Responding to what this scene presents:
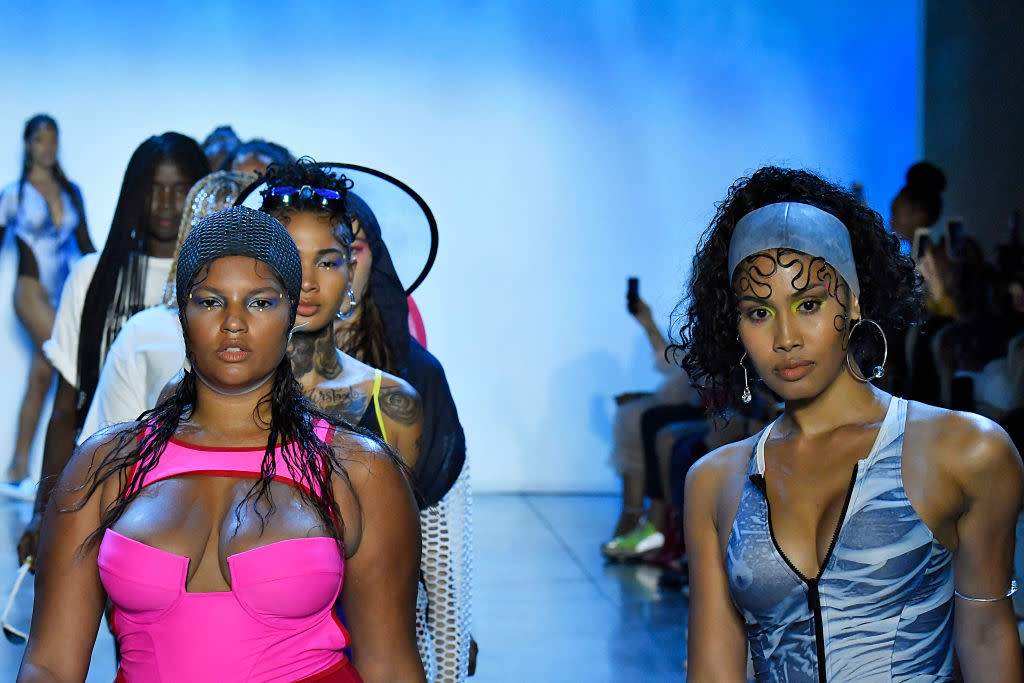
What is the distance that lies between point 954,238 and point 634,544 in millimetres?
2130

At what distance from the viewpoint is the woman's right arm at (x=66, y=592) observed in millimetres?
1669

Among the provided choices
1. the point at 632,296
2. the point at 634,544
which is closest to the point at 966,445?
the point at 634,544

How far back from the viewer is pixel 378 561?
69.1 inches

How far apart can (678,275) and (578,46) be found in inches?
63.3

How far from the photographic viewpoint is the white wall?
25.5 feet

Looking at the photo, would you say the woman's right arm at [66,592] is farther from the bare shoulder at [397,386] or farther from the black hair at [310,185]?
the black hair at [310,185]

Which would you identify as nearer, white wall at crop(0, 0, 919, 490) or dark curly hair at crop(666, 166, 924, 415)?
dark curly hair at crop(666, 166, 924, 415)

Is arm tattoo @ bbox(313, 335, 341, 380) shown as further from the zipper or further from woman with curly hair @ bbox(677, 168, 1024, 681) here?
the zipper

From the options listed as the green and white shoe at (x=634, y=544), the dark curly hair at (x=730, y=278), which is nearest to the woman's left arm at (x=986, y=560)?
the dark curly hair at (x=730, y=278)

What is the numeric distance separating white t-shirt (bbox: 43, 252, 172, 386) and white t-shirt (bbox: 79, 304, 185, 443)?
674 millimetres

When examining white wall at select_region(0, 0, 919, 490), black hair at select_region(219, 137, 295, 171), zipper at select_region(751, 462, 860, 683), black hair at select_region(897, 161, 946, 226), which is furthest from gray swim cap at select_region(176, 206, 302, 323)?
white wall at select_region(0, 0, 919, 490)

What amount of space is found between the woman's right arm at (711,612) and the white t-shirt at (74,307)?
7.31ft

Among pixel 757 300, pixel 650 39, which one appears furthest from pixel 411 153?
pixel 757 300

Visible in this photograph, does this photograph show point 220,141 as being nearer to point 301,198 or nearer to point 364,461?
point 301,198
